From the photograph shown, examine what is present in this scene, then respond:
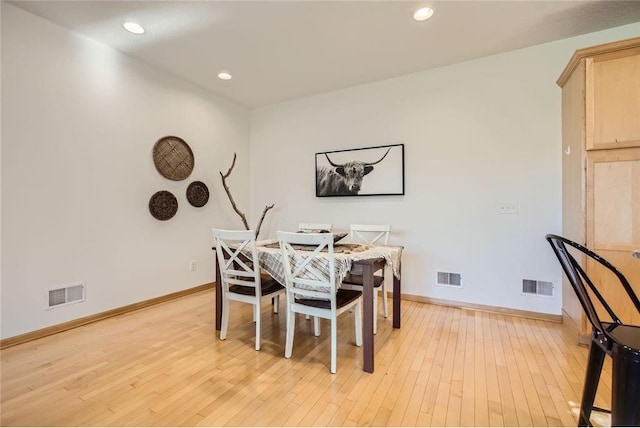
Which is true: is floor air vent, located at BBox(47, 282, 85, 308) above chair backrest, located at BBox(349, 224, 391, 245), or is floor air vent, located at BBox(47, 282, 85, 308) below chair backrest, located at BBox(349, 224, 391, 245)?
below

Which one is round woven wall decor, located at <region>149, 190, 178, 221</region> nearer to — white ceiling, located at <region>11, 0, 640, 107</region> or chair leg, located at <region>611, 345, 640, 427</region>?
A: white ceiling, located at <region>11, 0, 640, 107</region>

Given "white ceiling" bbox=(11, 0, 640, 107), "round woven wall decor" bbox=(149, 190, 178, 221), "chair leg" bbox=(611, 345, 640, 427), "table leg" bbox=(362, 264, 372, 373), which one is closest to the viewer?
"chair leg" bbox=(611, 345, 640, 427)

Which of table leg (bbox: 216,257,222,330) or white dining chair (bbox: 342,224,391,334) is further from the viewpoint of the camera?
table leg (bbox: 216,257,222,330)

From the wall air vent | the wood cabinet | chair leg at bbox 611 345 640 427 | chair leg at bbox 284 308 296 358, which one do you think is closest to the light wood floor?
chair leg at bbox 284 308 296 358

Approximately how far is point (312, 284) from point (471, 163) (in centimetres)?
228

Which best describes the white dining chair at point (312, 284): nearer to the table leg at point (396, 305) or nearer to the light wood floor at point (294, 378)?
the light wood floor at point (294, 378)

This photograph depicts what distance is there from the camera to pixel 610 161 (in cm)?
223

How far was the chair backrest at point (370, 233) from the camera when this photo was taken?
10.9ft

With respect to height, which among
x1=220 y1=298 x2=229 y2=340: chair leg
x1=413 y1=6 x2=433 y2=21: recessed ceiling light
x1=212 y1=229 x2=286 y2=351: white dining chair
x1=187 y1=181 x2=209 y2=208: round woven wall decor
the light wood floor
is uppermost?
x1=413 y1=6 x2=433 y2=21: recessed ceiling light

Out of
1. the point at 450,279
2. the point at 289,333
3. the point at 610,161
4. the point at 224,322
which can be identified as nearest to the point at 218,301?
the point at 224,322

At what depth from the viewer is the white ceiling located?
7.77ft

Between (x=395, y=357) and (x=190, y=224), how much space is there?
2928 millimetres

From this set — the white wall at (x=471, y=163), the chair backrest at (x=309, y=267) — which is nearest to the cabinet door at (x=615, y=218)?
the white wall at (x=471, y=163)

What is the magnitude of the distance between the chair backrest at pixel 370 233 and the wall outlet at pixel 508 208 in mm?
1145
